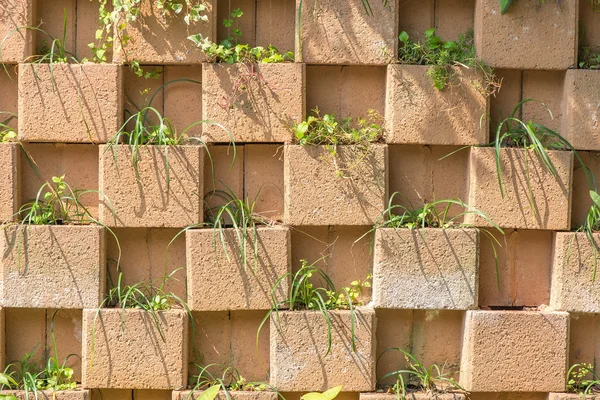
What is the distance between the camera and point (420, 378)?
2875 mm

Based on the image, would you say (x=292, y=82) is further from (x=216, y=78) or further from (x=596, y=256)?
(x=596, y=256)

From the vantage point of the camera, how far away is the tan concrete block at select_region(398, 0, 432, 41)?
2896 mm

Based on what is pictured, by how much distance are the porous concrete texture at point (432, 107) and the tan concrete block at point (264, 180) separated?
50 centimetres

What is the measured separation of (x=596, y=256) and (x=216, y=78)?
5.79 ft

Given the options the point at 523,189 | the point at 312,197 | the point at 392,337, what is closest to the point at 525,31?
the point at 523,189

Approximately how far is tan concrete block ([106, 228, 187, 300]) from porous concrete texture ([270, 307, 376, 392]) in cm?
46

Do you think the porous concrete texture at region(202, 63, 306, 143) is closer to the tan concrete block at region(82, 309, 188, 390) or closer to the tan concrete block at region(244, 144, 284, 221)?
the tan concrete block at region(244, 144, 284, 221)

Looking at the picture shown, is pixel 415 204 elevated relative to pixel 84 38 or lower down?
lower down

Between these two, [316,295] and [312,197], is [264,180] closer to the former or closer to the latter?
[312,197]

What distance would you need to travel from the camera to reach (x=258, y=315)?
113 inches

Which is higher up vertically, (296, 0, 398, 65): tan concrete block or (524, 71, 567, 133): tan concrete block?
(296, 0, 398, 65): tan concrete block

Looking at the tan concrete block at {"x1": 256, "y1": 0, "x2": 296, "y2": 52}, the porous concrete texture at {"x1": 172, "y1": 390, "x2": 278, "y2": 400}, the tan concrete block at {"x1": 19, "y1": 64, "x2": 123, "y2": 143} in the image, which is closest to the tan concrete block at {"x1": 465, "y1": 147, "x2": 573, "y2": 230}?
the tan concrete block at {"x1": 256, "y1": 0, "x2": 296, "y2": 52}

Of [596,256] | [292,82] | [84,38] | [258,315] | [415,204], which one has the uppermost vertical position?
[84,38]

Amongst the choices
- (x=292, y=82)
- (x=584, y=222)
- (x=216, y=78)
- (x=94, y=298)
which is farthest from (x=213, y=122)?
(x=584, y=222)
